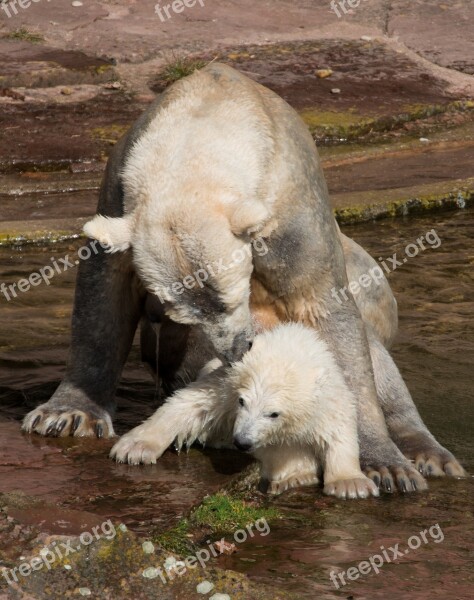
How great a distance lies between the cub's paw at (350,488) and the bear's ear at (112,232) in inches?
40.5

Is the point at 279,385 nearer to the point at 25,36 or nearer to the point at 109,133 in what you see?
the point at 109,133

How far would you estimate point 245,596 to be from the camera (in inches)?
127

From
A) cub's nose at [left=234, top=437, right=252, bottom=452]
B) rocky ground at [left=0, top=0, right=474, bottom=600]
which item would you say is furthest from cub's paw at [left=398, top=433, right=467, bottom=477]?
rocky ground at [left=0, top=0, right=474, bottom=600]

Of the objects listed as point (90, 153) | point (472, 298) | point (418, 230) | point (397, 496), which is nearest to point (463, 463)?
point (397, 496)

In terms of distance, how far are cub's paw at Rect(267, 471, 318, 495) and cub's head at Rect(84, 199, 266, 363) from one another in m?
0.51

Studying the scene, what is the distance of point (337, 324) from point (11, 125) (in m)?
5.06

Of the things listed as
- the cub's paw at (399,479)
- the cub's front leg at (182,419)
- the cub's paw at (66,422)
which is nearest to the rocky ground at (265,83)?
the cub's paw at (66,422)

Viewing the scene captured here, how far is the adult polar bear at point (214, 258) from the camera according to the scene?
405cm

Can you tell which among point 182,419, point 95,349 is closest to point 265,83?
point 95,349

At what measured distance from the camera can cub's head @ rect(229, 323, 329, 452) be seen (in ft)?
13.5

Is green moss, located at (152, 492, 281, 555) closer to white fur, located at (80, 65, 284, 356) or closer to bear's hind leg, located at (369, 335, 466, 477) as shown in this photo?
white fur, located at (80, 65, 284, 356)

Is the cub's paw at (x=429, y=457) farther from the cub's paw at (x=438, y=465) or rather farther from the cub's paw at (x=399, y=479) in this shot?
the cub's paw at (x=399, y=479)

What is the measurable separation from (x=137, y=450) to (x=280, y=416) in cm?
51

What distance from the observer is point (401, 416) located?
488 centimetres
